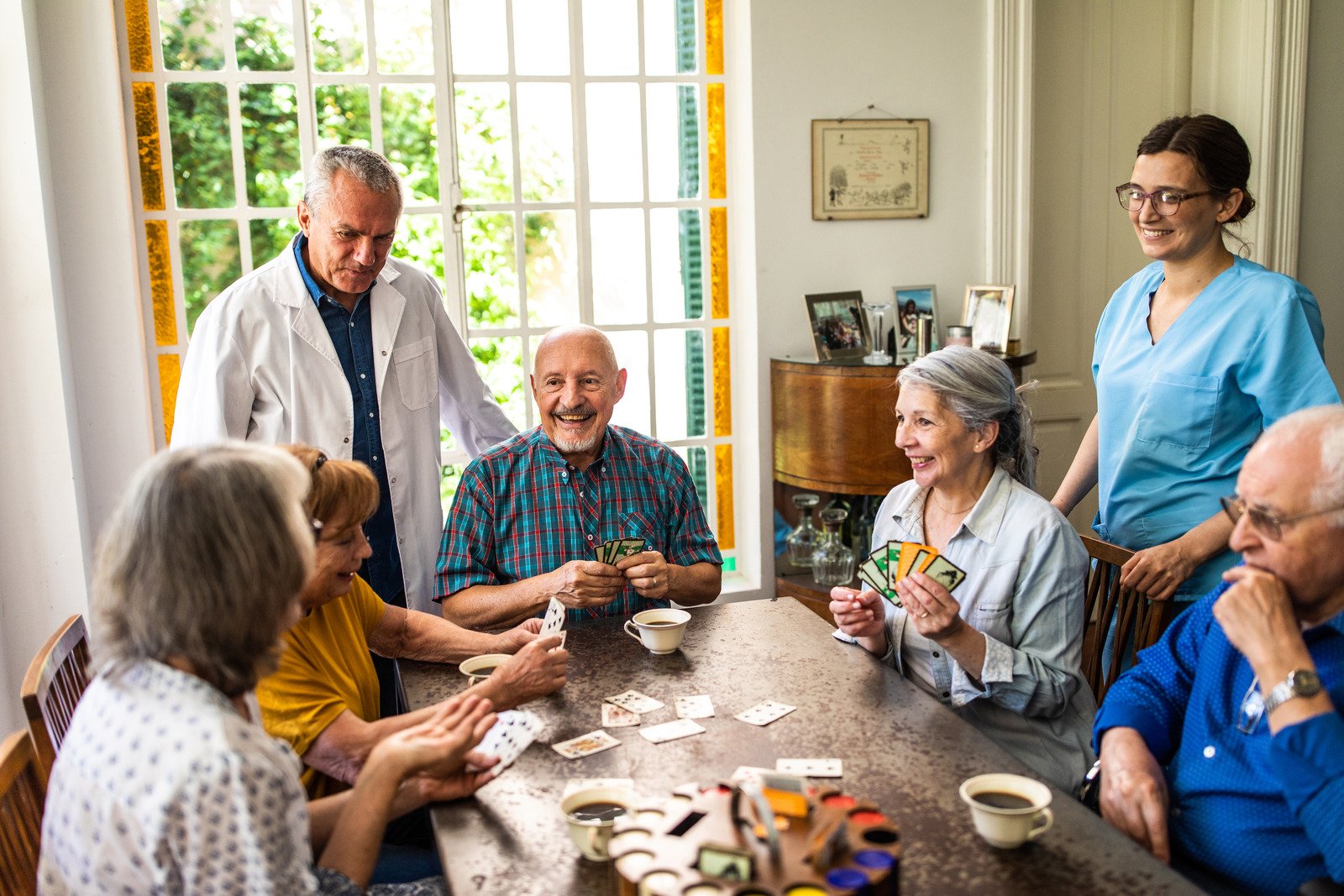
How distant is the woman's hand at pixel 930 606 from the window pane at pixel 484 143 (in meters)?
2.64

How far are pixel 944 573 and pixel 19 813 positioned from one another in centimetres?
153

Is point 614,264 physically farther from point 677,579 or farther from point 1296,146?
point 1296,146

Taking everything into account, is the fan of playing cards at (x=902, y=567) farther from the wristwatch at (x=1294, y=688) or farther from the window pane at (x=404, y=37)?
the window pane at (x=404, y=37)

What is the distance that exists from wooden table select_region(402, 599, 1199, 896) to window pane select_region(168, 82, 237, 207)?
7.50 ft

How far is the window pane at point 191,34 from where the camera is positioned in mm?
3707

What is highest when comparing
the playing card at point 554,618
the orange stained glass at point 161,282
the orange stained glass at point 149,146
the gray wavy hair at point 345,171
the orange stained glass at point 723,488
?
the orange stained glass at point 149,146

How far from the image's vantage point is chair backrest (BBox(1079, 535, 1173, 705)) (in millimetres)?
2344

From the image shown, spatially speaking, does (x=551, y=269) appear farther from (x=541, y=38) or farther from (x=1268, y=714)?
(x=1268, y=714)

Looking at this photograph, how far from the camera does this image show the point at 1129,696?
1.87 meters

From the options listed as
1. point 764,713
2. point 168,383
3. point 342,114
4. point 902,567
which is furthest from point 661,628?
point 342,114

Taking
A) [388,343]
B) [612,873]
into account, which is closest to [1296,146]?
[388,343]

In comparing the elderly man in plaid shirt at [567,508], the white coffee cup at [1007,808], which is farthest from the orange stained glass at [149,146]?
the white coffee cup at [1007,808]

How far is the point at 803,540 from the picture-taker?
14.1 ft

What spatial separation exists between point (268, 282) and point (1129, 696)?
7.14 ft
